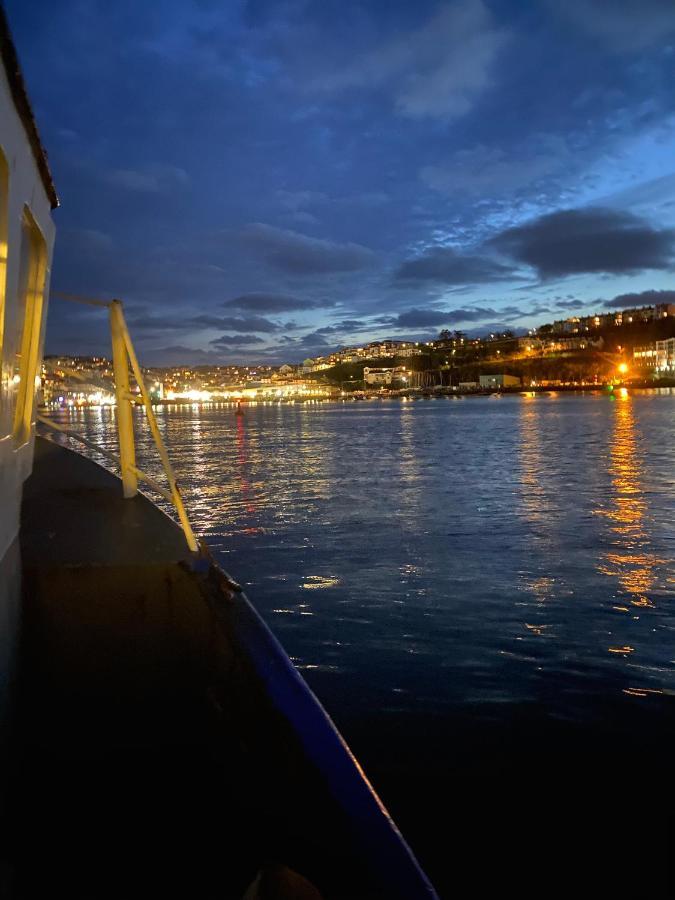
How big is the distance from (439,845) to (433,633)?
3.67 metres

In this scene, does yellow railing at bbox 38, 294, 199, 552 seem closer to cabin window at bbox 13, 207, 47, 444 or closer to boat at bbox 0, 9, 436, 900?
boat at bbox 0, 9, 436, 900

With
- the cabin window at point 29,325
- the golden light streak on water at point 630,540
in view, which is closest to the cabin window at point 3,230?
the cabin window at point 29,325

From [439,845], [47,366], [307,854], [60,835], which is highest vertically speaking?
[47,366]

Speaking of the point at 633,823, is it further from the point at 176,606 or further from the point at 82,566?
the point at 82,566

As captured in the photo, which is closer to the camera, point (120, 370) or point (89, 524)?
point (120, 370)

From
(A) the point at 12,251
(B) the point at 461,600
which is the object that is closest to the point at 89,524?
(A) the point at 12,251

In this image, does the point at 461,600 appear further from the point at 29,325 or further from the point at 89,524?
the point at 29,325

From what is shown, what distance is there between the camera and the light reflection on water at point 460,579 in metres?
6.64

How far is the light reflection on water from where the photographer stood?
664 cm

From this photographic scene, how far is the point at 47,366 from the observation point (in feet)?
21.4

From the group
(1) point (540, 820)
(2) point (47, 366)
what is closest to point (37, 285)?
(2) point (47, 366)

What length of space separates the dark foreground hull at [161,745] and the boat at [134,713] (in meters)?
0.01

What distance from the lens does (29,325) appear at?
5008 millimetres

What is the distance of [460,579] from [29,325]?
A: 23.4 feet
